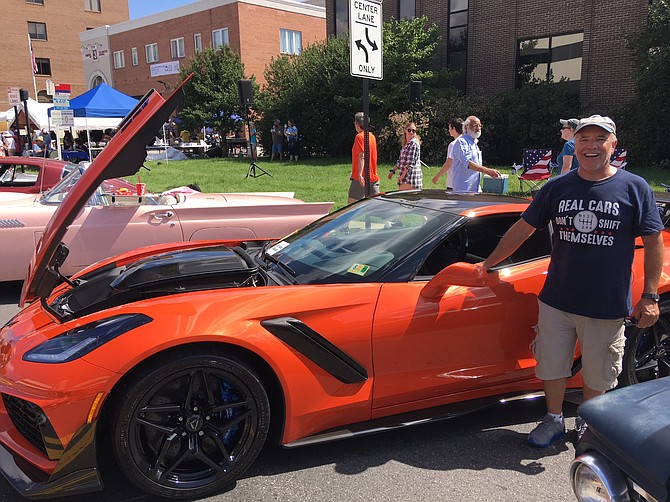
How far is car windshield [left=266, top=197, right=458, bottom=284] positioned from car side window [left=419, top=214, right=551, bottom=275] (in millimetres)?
131

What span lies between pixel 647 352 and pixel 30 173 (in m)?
8.40

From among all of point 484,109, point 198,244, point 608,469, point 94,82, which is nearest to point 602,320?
point 608,469

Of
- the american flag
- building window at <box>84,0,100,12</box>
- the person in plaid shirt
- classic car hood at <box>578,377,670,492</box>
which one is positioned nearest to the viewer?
classic car hood at <box>578,377,670,492</box>

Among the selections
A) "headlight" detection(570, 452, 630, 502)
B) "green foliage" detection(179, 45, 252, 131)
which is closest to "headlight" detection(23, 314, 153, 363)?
"headlight" detection(570, 452, 630, 502)

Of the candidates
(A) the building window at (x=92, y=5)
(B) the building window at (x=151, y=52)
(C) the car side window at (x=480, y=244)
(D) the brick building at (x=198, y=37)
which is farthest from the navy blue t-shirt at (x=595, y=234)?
(A) the building window at (x=92, y=5)

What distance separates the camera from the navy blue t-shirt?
8.71 feet

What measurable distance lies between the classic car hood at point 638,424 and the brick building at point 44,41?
61282 mm

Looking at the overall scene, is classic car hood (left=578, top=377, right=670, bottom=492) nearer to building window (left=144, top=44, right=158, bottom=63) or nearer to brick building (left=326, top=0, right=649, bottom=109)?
brick building (left=326, top=0, right=649, bottom=109)

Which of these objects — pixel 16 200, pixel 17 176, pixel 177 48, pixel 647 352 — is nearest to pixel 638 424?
pixel 647 352

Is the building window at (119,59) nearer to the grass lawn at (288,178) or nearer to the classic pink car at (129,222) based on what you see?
the grass lawn at (288,178)

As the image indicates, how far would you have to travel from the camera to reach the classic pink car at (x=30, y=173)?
802 centimetres

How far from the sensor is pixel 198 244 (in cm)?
393

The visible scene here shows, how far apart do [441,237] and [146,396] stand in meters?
1.75

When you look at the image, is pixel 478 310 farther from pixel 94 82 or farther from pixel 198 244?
pixel 94 82
